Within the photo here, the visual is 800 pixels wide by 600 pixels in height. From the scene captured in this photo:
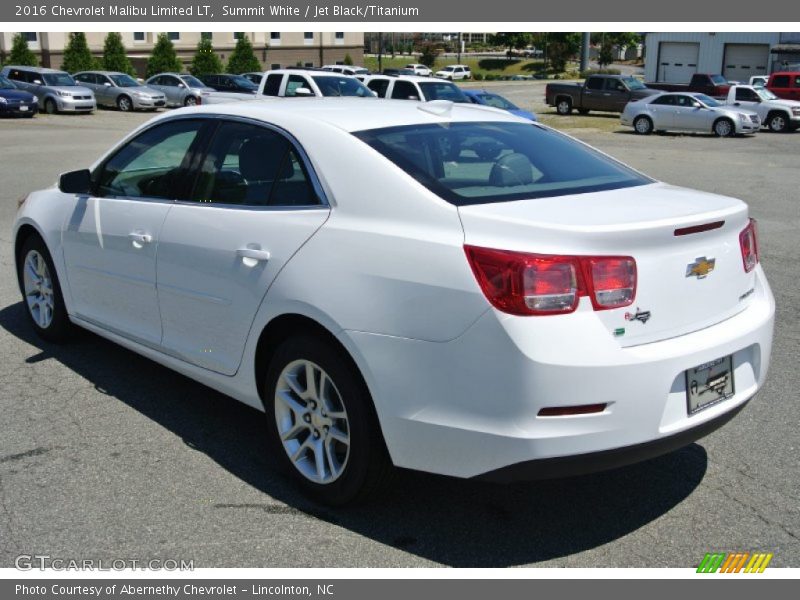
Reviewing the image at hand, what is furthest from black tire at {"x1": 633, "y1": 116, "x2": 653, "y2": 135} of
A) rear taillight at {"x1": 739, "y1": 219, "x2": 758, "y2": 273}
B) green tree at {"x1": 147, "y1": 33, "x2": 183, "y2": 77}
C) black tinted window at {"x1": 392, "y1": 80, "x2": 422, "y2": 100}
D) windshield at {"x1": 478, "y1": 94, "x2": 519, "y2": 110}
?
green tree at {"x1": 147, "y1": 33, "x2": 183, "y2": 77}

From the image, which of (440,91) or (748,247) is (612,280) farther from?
(440,91)

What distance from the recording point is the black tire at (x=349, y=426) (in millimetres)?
3578

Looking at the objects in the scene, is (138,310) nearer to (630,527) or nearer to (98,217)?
(98,217)

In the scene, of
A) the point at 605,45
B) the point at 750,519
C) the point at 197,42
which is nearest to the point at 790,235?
the point at 750,519

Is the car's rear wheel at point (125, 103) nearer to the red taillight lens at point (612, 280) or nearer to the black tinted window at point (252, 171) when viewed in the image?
the black tinted window at point (252, 171)

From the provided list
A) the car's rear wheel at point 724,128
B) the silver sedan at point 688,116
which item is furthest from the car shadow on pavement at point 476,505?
the silver sedan at point 688,116

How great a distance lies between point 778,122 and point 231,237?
30.3 metres

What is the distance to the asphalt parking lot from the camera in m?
3.57

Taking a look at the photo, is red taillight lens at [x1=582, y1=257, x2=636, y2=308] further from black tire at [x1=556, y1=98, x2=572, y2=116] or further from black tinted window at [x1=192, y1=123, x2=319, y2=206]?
black tire at [x1=556, y1=98, x2=572, y2=116]

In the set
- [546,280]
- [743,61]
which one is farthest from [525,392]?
[743,61]

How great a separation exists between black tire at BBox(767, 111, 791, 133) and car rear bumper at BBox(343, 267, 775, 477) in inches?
Result: 1179

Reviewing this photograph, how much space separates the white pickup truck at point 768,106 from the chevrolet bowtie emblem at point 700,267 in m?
29.4

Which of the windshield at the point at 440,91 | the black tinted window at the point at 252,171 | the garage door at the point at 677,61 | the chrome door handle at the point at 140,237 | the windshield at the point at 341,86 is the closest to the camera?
the black tinted window at the point at 252,171

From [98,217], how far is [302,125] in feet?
5.54
